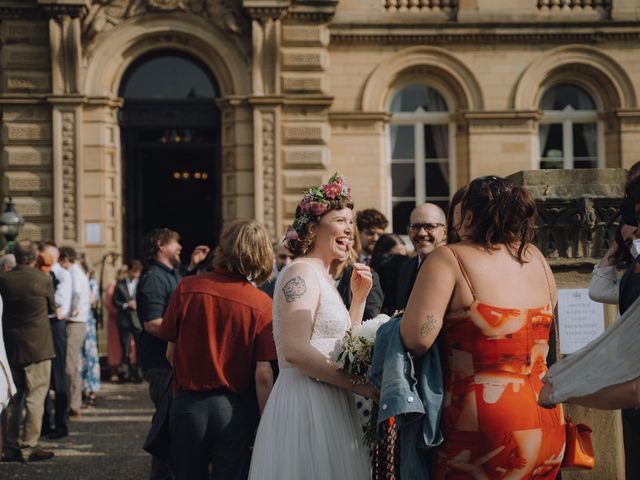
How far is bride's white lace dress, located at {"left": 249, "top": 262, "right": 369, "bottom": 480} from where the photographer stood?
467 cm

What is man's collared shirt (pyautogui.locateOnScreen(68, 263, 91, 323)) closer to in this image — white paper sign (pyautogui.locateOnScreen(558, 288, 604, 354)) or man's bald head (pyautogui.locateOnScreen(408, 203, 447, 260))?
man's bald head (pyautogui.locateOnScreen(408, 203, 447, 260))

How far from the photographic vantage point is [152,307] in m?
7.50

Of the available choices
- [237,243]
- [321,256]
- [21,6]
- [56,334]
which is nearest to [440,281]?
[321,256]

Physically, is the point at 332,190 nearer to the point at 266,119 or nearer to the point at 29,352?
the point at 29,352

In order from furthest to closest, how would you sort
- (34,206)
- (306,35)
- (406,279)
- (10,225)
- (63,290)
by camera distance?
(306,35)
(34,206)
(10,225)
(63,290)
(406,279)

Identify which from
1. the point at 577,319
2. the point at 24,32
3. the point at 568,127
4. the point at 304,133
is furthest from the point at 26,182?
the point at 577,319

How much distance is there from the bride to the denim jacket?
49 cm

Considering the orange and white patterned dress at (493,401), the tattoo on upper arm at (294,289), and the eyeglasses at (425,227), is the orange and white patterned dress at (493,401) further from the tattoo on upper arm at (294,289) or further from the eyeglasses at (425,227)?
the eyeglasses at (425,227)

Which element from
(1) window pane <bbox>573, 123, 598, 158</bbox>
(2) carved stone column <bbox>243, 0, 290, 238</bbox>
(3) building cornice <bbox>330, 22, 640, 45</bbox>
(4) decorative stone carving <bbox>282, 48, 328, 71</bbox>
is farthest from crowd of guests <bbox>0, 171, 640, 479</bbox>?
(1) window pane <bbox>573, 123, 598, 158</bbox>

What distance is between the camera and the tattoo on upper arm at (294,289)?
4.68 m

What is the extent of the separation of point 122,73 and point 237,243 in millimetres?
12328

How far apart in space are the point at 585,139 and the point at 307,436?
14.9 m

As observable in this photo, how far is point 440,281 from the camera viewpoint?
12.9ft

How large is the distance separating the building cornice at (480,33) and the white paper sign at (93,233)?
5408 mm
